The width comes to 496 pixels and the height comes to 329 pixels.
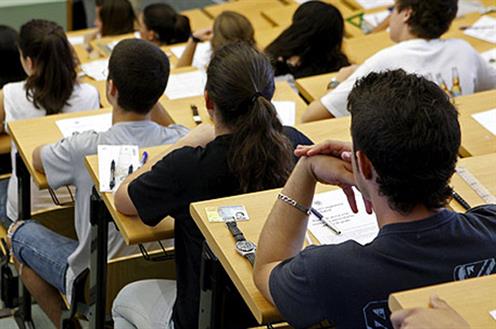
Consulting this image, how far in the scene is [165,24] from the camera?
5645mm

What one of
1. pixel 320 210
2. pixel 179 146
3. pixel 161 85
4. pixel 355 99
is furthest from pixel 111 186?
pixel 355 99

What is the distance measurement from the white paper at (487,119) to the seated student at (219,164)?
3.01 feet

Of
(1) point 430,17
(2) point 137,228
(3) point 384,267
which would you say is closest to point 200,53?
(1) point 430,17

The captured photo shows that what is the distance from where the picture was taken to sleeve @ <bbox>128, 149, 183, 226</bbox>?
8.27 feet

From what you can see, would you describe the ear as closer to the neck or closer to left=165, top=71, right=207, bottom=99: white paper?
the neck

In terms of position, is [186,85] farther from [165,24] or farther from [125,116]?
[165,24]

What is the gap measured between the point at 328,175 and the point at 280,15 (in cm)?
405

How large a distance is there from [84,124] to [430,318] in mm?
2118

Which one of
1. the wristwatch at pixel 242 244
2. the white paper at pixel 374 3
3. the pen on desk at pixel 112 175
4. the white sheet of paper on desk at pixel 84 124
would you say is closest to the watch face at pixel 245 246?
the wristwatch at pixel 242 244

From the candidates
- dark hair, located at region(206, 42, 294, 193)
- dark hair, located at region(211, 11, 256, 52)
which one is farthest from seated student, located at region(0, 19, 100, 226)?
dark hair, located at region(206, 42, 294, 193)

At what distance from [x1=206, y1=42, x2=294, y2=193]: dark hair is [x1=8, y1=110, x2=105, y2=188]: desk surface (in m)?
0.86

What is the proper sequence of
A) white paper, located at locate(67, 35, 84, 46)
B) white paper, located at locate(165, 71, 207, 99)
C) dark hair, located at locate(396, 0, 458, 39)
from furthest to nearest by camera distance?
white paper, located at locate(67, 35, 84, 46) → white paper, located at locate(165, 71, 207, 99) → dark hair, located at locate(396, 0, 458, 39)

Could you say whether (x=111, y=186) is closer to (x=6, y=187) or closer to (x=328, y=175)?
(x=328, y=175)

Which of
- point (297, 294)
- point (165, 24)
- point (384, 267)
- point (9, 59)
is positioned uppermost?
point (384, 267)
